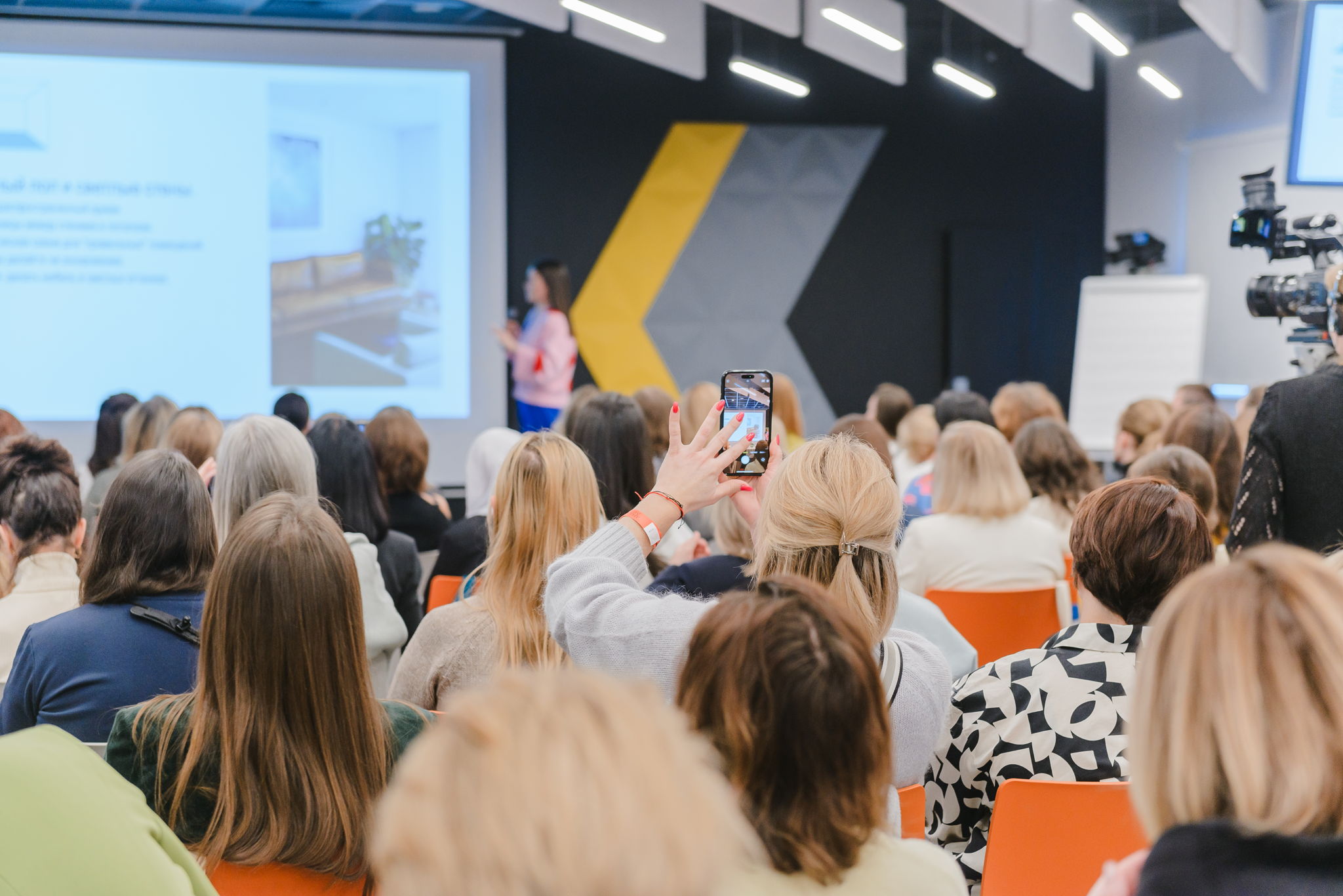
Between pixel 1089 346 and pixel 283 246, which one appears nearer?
pixel 283 246

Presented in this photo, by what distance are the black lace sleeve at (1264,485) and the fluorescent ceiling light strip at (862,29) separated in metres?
4.97

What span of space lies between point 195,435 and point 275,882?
113 inches

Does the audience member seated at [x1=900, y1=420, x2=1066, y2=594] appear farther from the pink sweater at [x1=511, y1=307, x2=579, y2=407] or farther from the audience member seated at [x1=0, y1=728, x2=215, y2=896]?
the pink sweater at [x1=511, y1=307, x2=579, y2=407]

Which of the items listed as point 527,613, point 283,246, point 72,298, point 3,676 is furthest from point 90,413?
point 527,613

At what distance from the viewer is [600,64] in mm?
8852

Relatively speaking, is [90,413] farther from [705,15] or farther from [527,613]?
[527,613]

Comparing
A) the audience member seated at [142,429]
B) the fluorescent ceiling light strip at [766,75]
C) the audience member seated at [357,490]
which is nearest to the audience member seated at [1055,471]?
the audience member seated at [357,490]

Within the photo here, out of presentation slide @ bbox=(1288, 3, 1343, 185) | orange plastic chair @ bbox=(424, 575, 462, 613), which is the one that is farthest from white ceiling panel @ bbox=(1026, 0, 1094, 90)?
orange plastic chair @ bbox=(424, 575, 462, 613)

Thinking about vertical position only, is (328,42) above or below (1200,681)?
above

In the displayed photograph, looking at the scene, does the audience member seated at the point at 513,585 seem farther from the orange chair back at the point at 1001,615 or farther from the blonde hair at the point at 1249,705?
the blonde hair at the point at 1249,705

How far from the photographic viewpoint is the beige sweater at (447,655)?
236 cm

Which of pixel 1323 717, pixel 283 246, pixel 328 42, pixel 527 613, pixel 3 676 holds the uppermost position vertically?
pixel 328 42

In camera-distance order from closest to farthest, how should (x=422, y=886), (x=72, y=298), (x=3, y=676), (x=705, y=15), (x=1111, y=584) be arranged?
(x=422, y=886) < (x=1111, y=584) < (x=3, y=676) < (x=72, y=298) < (x=705, y=15)

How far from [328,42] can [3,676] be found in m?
6.11
